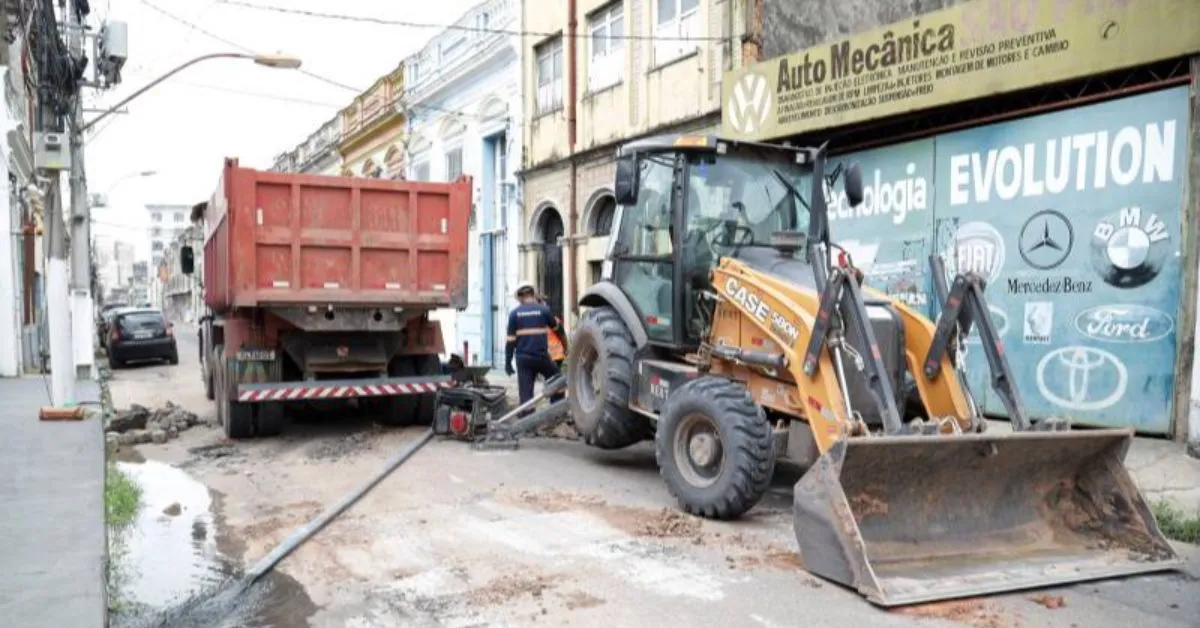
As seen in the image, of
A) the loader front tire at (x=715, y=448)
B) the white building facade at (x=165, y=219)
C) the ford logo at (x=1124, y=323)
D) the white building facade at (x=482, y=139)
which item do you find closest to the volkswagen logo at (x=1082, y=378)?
the ford logo at (x=1124, y=323)

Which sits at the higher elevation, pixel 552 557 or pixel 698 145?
pixel 698 145

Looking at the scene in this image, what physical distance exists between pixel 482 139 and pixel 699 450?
1628cm

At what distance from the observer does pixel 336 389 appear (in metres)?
9.54

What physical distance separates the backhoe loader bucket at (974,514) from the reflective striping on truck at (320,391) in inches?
236

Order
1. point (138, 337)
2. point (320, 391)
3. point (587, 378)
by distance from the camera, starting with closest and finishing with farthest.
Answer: point (587, 378) → point (320, 391) → point (138, 337)

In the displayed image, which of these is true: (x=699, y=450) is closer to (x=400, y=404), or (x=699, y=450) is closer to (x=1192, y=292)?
(x=1192, y=292)

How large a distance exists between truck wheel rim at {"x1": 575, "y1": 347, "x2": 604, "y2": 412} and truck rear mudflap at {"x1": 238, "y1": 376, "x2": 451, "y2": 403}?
2.31m

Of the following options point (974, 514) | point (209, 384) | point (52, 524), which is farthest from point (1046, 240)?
point (209, 384)

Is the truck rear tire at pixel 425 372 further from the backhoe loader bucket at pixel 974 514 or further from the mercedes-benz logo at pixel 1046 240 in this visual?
the mercedes-benz logo at pixel 1046 240

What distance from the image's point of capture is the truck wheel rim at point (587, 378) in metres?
8.10

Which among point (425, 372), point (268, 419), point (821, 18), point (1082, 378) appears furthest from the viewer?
point (821, 18)

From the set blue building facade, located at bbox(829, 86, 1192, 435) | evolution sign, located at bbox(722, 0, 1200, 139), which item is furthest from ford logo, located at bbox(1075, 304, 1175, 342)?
evolution sign, located at bbox(722, 0, 1200, 139)

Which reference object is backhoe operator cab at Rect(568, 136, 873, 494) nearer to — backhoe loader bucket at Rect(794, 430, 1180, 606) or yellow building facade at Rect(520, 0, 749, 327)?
backhoe loader bucket at Rect(794, 430, 1180, 606)

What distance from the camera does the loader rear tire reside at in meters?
7.51
